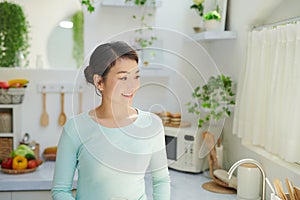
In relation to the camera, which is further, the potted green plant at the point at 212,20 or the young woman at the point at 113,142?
the potted green plant at the point at 212,20

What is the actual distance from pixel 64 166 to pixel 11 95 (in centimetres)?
130

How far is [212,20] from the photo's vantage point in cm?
240

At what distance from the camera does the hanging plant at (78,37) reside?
2.74 metres

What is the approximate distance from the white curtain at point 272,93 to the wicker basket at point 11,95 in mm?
1201

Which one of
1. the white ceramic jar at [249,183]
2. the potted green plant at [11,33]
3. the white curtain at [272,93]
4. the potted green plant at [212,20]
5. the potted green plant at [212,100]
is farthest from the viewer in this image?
the potted green plant at [11,33]

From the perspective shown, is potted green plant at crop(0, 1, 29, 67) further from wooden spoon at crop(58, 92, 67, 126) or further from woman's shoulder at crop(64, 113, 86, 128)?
woman's shoulder at crop(64, 113, 86, 128)

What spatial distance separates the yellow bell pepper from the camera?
2279 millimetres

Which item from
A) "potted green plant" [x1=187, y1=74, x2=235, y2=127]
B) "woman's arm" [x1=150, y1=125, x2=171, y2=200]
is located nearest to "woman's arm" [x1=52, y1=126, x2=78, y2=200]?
"woman's arm" [x1=150, y1=125, x2=171, y2=200]

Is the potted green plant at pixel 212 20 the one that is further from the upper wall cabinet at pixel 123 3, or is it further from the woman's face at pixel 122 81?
the woman's face at pixel 122 81

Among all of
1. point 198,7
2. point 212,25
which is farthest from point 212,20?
point 198,7

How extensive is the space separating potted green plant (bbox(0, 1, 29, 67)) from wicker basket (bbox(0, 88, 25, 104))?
24cm

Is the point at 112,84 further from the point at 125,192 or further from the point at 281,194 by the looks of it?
the point at 281,194

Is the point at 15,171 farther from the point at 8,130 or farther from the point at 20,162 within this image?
the point at 8,130

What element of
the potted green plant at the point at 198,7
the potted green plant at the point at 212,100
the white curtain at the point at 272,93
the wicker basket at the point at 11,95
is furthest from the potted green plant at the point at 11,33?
the white curtain at the point at 272,93
